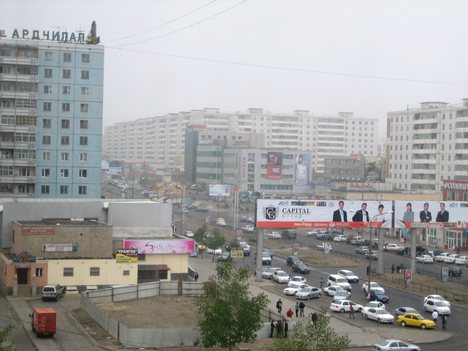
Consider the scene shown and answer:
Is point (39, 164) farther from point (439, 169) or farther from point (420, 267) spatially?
point (439, 169)

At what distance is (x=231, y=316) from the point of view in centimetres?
2109

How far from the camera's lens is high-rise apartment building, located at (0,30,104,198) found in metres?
47.3

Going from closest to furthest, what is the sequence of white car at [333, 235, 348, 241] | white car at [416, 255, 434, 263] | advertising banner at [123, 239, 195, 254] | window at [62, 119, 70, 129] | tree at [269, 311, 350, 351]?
tree at [269, 311, 350, 351]
advertising banner at [123, 239, 195, 254]
white car at [416, 255, 434, 263]
window at [62, 119, 70, 129]
white car at [333, 235, 348, 241]

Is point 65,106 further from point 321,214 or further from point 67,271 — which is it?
point 321,214

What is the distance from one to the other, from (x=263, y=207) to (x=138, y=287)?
8283mm

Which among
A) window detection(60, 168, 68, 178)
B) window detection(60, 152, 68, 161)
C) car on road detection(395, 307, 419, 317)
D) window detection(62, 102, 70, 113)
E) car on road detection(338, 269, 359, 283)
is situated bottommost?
car on road detection(338, 269, 359, 283)

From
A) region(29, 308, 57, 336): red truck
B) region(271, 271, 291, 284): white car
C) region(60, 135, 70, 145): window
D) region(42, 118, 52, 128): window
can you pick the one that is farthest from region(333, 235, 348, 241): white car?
region(29, 308, 57, 336): red truck

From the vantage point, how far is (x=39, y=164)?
48.6 metres

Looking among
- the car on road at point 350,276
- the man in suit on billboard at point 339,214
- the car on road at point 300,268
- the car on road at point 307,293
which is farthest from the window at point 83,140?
the car on road at point 307,293

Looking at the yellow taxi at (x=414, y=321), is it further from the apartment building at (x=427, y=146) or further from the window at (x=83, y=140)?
the apartment building at (x=427, y=146)

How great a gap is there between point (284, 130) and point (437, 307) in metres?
121

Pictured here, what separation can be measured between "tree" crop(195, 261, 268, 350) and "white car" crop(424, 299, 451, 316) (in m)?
11.1

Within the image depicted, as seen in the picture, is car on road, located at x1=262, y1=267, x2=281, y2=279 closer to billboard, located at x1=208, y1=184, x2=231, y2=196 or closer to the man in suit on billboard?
the man in suit on billboard

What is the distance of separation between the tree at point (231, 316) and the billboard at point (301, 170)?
7223 centimetres
